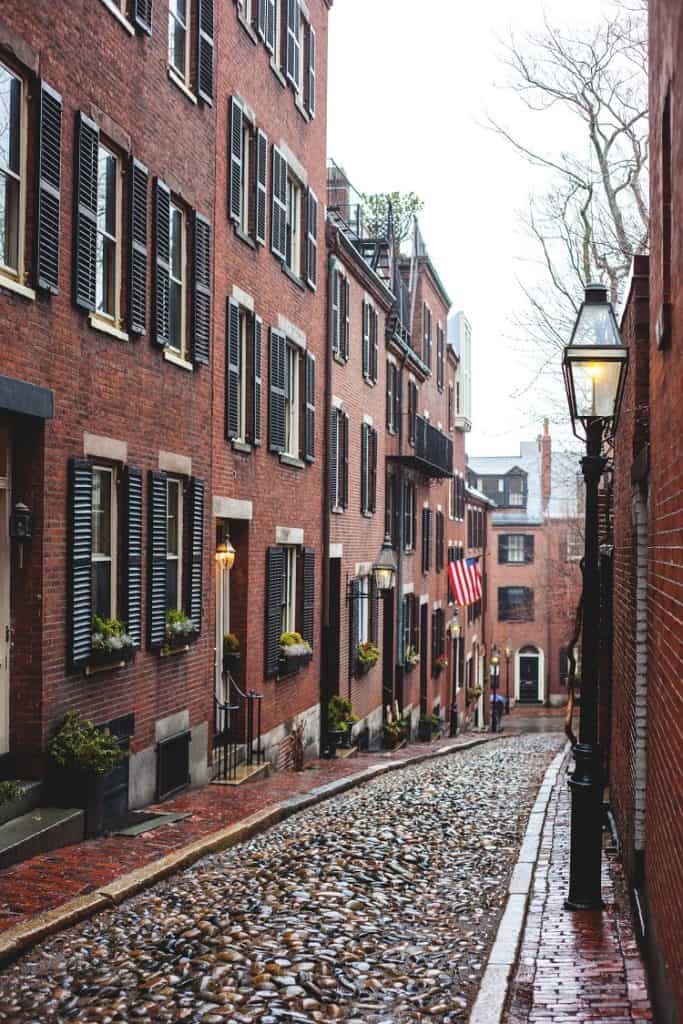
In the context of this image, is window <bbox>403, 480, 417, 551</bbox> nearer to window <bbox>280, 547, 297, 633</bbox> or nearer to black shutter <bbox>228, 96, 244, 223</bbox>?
window <bbox>280, 547, 297, 633</bbox>

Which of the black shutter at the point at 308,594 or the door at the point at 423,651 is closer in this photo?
the black shutter at the point at 308,594

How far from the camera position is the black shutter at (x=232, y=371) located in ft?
51.9

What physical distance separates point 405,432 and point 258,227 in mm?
15084

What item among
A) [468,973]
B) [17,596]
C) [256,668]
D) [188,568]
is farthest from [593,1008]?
[256,668]

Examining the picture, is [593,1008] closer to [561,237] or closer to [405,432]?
[561,237]

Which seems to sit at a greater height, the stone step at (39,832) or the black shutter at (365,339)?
the black shutter at (365,339)

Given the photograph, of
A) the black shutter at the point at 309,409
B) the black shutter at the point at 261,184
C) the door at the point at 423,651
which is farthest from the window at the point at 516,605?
the black shutter at the point at 261,184

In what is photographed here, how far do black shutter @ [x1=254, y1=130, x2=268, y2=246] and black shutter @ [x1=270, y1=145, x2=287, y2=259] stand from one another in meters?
0.45

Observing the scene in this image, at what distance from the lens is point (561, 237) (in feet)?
88.4

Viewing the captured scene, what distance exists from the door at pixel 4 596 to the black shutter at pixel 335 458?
12.6 metres

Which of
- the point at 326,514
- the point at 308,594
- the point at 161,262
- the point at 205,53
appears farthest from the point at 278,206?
the point at 308,594

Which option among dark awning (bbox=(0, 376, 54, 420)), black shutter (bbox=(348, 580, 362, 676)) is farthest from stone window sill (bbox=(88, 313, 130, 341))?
black shutter (bbox=(348, 580, 362, 676))

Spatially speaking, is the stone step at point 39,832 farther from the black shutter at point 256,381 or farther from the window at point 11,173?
the black shutter at point 256,381

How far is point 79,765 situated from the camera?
33.6ft
